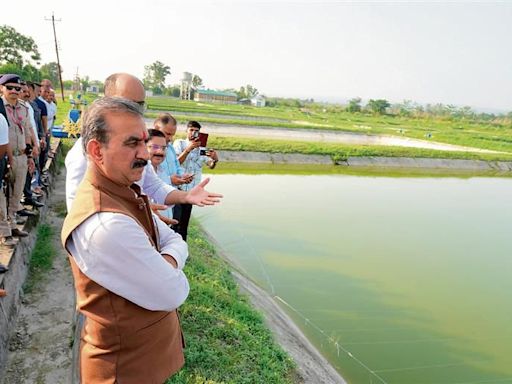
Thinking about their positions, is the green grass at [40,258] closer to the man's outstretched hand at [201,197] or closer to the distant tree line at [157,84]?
the man's outstretched hand at [201,197]

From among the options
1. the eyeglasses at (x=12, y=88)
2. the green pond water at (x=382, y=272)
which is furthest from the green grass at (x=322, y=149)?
the eyeglasses at (x=12, y=88)

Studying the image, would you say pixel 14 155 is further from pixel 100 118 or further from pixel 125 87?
pixel 100 118

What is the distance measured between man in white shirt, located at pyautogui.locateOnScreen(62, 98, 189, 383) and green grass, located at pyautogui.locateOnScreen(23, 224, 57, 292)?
90.2 inches

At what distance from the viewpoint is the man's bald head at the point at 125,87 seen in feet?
6.07

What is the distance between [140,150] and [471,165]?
22007 mm

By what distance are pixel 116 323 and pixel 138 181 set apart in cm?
78

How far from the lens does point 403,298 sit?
5598mm

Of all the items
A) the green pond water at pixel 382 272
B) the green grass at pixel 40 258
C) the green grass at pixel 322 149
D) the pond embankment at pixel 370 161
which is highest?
the green grass at pixel 40 258

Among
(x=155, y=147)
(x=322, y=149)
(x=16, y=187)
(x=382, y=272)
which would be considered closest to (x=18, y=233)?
(x=16, y=187)

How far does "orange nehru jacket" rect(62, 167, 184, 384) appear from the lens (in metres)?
1.11

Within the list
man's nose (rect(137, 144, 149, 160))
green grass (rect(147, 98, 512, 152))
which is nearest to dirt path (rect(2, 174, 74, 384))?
man's nose (rect(137, 144, 149, 160))

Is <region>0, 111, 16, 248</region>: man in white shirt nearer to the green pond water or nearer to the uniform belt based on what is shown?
the uniform belt

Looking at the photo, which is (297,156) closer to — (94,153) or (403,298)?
(403,298)

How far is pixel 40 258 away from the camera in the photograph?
3.55 m
